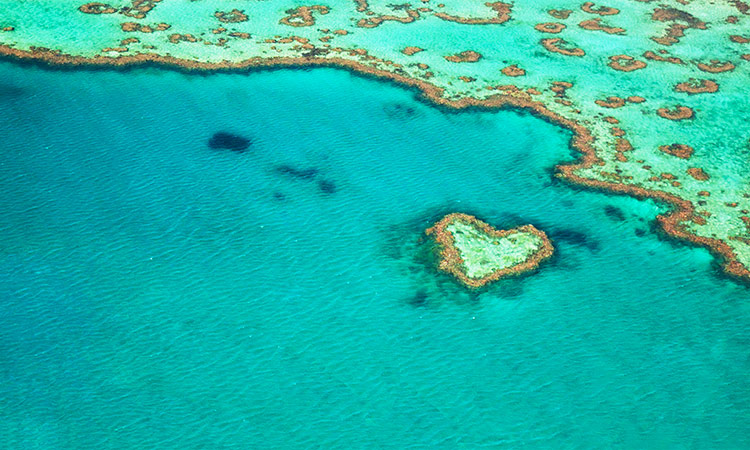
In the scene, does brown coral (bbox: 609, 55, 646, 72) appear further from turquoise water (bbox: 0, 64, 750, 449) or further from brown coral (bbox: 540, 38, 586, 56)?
turquoise water (bbox: 0, 64, 750, 449)

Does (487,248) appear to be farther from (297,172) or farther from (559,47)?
(559,47)

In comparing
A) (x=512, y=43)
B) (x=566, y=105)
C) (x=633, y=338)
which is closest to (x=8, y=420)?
(x=633, y=338)

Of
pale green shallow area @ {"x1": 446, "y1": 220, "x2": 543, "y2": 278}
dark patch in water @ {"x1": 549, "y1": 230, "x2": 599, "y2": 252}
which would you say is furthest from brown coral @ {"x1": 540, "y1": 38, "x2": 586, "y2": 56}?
pale green shallow area @ {"x1": 446, "y1": 220, "x2": 543, "y2": 278}

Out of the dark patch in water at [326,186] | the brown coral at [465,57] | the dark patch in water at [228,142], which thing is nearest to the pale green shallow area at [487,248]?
the dark patch in water at [326,186]

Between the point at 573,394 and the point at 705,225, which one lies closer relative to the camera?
the point at 573,394

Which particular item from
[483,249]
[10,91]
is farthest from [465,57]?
[10,91]

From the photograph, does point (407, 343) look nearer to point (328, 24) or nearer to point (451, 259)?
point (451, 259)
